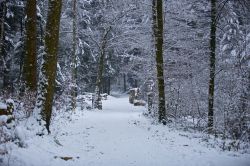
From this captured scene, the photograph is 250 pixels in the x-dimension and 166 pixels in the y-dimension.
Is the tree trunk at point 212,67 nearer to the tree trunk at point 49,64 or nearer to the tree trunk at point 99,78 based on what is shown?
the tree trunk at point 49,64

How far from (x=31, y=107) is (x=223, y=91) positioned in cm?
1075

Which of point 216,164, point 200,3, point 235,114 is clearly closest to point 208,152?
point 216,164

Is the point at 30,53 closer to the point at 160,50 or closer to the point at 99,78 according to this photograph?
the point at 160,50

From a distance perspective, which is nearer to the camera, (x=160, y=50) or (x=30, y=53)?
(x=30, y=53)

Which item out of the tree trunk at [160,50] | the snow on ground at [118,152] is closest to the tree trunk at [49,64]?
the snow on ground at [118,152]

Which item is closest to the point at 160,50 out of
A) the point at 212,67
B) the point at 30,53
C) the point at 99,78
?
the point at 212,67

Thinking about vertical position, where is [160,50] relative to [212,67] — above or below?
above

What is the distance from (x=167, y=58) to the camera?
2088 centimetres

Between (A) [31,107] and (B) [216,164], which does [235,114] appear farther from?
(A) [31,107]

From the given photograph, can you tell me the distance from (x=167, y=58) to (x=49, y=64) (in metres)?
11.2

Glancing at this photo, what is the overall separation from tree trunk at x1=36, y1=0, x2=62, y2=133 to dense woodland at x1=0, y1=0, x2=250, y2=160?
0.11ft

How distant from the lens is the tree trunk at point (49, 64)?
10891mm

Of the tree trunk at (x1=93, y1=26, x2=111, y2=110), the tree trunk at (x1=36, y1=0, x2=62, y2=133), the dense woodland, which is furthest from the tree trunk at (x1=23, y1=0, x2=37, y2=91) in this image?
the tree trunk at (x1=93, y1=26, x2=111, y2=110)

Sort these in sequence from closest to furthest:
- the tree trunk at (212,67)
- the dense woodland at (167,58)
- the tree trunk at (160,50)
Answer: the dense woodland at (167,58) → the tree trunk at (212,67) → the tree trunk at (160,50)
